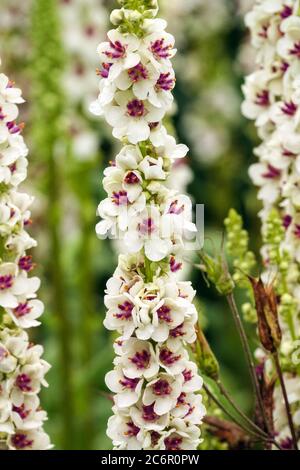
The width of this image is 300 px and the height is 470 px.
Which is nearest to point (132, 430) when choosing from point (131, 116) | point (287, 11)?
point (131, 116)

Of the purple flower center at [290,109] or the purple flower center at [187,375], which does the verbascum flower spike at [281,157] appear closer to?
the purple flower center at [290,109]

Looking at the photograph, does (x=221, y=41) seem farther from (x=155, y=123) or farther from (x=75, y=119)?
(x=155, y=123)

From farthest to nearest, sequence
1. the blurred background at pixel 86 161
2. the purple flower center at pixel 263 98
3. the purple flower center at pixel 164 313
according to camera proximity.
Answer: the blurred background at pixel 86 161 → the purple flower center at pixel 263 98 → the purple flower center at pixel 164 313

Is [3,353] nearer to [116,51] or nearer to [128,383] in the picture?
[128,383]

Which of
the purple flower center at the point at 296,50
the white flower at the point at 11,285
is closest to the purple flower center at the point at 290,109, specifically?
the purple flower center at the point at 296,50

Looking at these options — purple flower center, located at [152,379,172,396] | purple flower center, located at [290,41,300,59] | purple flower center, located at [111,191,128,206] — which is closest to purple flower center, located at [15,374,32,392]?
purple flower center, located at [152,379,172,396]

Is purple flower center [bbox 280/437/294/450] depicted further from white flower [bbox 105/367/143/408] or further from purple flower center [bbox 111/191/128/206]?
purple flower center [bbox 111/191/128/206]
